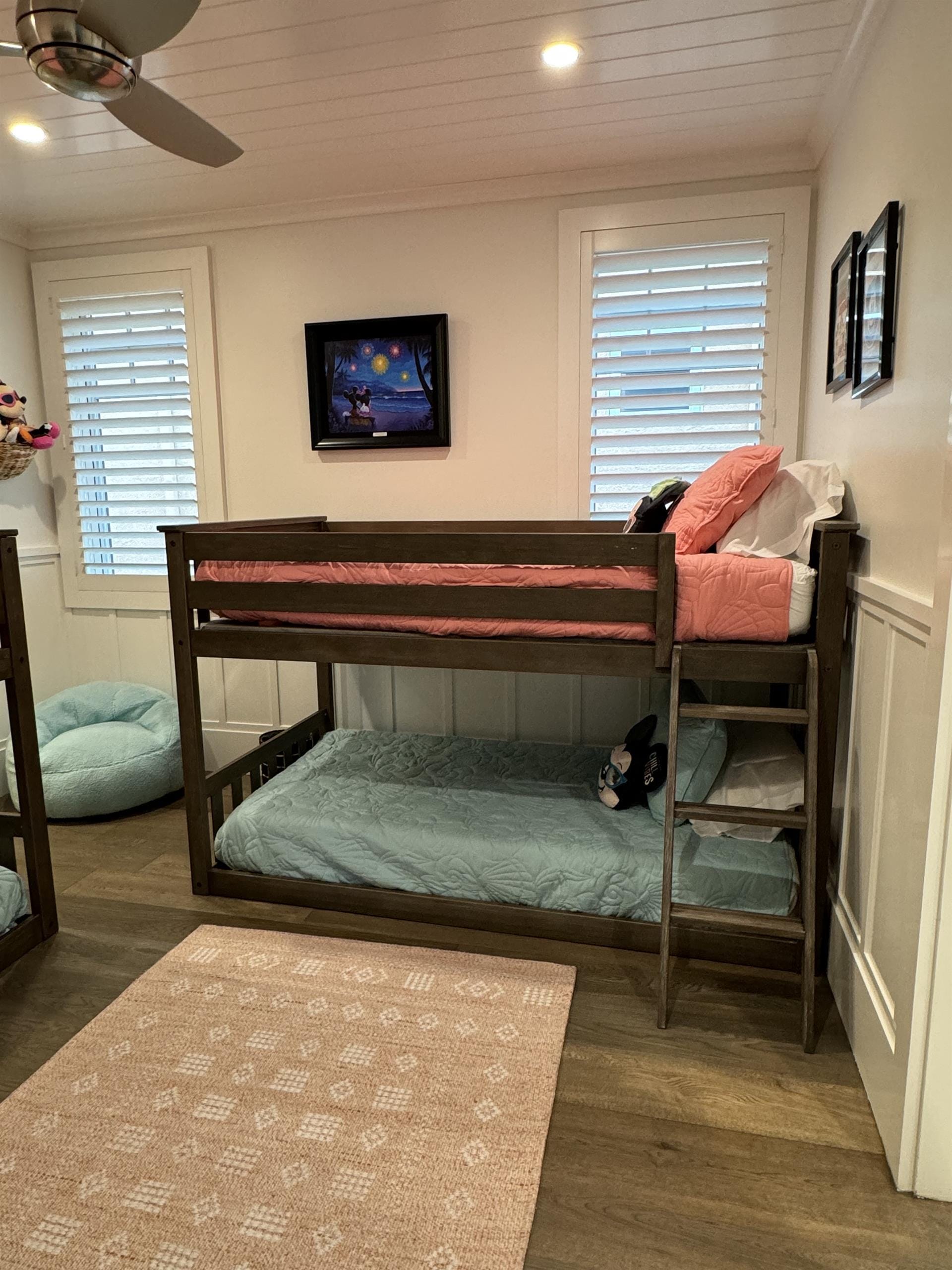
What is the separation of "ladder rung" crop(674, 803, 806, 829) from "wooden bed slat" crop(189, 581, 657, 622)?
49 cm

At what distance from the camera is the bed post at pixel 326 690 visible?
11.3 ft

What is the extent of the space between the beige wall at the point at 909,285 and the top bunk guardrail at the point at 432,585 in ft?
1.69

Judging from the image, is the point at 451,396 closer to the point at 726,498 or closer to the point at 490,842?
the point at 726,498

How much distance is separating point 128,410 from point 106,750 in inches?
59.6

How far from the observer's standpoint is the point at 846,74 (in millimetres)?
2137

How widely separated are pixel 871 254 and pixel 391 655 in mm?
1590

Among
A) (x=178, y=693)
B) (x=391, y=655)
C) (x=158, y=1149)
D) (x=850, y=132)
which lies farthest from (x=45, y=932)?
(x=850, y=132)

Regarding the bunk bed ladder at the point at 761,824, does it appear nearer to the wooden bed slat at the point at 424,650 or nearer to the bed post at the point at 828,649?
the bed post at the point at 828,649

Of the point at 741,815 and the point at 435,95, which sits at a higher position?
the point at 435,95

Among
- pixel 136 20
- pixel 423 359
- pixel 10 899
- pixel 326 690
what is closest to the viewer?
pixel 136 20

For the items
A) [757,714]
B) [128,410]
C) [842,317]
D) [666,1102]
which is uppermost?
[842,317]

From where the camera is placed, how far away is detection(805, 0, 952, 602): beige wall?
1.43m

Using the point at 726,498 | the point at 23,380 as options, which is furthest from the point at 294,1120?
the point at 23,380

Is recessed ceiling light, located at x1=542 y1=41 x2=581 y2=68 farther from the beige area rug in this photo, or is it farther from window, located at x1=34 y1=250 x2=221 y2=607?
the beige area rug
